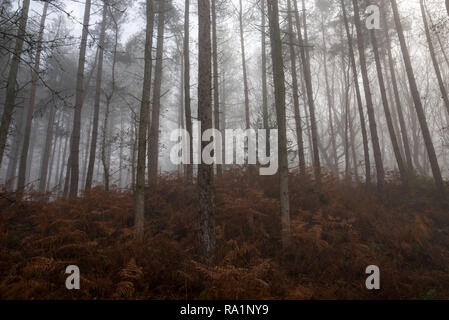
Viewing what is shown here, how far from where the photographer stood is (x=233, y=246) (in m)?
6.53

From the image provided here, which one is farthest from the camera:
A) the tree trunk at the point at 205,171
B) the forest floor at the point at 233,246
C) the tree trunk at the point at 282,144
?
the tree trunk at the point at 282,144

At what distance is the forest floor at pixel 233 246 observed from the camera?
14.7 ft

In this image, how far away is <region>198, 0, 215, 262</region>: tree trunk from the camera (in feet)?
18.3

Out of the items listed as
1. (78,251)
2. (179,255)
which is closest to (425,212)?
(179,255)

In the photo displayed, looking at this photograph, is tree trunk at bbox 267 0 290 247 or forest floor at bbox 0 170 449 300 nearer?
forest floor at bbox 0 170 449 300

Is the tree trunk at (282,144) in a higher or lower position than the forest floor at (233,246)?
higher

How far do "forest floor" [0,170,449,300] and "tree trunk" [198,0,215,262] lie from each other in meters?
0.51

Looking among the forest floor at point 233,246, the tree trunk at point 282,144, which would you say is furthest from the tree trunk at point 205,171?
the tree trunk at point 282,144

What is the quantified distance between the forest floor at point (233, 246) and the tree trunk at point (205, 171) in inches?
20.2

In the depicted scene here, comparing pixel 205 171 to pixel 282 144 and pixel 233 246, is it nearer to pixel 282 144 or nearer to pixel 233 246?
pixel 233 246

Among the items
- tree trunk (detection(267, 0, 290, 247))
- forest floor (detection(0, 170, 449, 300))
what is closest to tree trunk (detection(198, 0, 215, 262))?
forest floor (detection(0, 170, 449, 300))

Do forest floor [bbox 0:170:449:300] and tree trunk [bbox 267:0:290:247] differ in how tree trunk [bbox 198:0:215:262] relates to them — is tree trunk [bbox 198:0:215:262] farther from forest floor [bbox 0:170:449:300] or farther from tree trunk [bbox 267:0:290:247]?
tree trunk [bbox 267:0:290:247]

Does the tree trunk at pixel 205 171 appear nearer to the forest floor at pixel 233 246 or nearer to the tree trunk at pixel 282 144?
the forest floor at pixel 233 246

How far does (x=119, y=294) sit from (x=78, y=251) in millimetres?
2218
